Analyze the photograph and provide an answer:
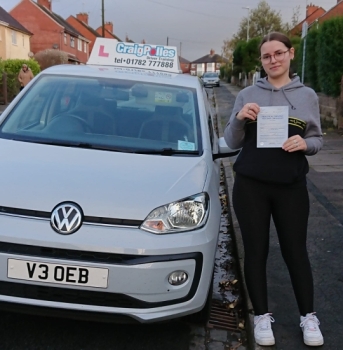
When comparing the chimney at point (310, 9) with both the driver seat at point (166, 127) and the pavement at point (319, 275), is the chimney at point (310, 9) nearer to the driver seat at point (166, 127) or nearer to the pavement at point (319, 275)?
the pavement at point (319, 275)

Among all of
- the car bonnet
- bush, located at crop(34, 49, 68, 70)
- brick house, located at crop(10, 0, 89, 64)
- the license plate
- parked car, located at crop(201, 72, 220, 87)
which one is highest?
brick house, located at crop(10, 0, 89, 64)

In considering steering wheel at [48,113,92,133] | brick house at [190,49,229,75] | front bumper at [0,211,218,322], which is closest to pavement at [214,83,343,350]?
front bumper at [0,211,218,322]

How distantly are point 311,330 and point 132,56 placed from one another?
3.63 m

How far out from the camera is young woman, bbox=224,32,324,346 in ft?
9.85

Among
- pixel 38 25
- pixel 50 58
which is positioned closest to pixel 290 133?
pixel 50 58

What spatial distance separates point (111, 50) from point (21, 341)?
3417 mm

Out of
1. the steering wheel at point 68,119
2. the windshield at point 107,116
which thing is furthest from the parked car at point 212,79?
the steering wheel at point 68,119

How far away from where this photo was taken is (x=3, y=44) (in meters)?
38.7

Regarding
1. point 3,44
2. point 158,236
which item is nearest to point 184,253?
point 158,236

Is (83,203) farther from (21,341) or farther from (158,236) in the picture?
(21,341)

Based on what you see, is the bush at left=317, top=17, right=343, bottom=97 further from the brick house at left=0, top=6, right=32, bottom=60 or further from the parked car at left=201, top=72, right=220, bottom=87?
the brick house at left=0, top=6, right=32, bottom=60

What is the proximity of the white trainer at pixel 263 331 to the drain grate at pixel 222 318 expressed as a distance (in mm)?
410

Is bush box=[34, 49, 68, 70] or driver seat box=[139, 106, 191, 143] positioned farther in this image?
bush box=[34, 49, 68, 70]

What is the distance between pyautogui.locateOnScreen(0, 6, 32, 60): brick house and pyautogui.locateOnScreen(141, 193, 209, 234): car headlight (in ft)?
125
